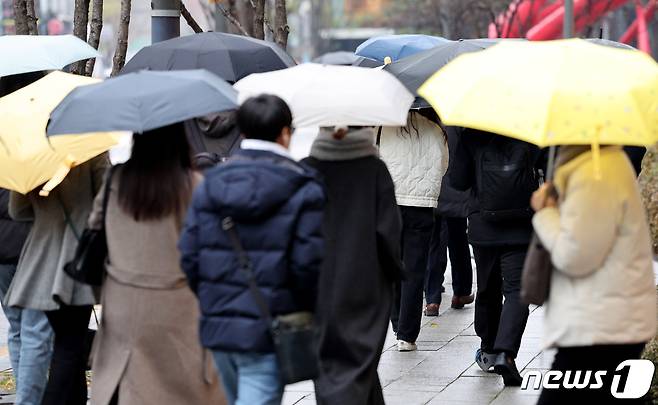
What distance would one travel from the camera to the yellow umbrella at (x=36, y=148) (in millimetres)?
5637

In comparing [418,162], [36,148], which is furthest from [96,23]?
[36,148]

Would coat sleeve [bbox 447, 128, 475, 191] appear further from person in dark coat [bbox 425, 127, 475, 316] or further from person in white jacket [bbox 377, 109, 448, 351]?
person in dark coat [bbox 425, 127, 475, 316]

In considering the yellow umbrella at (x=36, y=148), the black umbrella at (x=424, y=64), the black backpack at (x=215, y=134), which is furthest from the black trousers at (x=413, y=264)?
the yellow umbrella at (x=36, y=148)

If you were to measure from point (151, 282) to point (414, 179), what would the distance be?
344cm

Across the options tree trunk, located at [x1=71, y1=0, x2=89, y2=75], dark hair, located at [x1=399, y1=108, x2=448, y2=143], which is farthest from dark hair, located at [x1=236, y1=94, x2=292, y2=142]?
tree trunk, located at [x1=71, y1=0, x2=89, y2=75]

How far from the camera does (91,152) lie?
5672 mm

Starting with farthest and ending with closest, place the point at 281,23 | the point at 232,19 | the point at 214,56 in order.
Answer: the point at 232,19, the point at 281,23, the point at 214,56

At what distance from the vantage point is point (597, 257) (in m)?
4.82

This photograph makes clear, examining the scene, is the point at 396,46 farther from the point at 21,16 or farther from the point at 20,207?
the point at 20,207

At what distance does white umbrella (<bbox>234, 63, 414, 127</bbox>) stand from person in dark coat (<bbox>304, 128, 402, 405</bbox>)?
29cm

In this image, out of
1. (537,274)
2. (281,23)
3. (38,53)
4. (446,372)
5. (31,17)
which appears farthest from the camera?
(281,23)

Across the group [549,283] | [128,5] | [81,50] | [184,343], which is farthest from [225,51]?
[549,283]

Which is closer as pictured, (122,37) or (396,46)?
(122,37)

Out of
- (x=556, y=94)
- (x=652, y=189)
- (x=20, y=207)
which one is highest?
(x=556, y=94)
